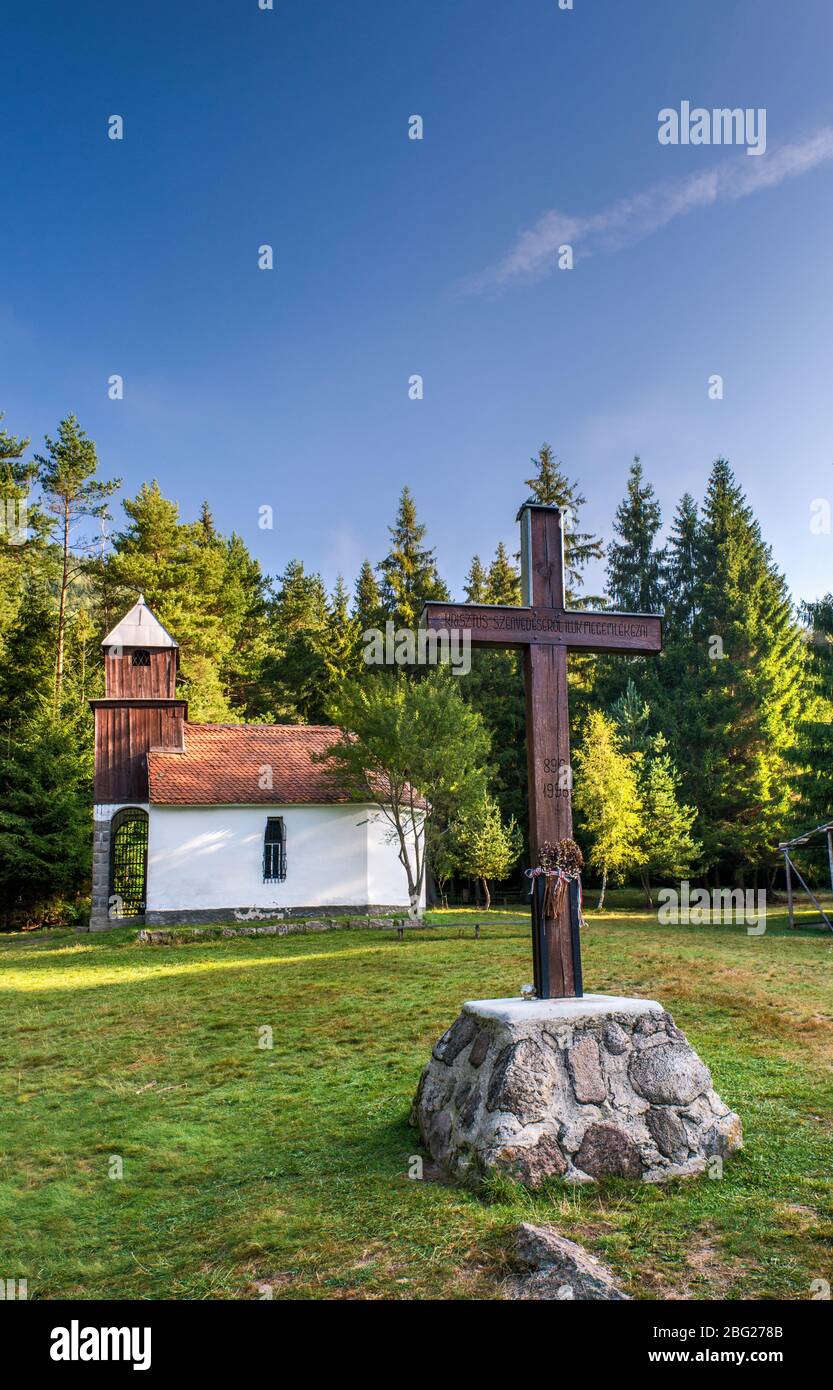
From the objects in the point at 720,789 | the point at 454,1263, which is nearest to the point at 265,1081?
the point at 454,1263

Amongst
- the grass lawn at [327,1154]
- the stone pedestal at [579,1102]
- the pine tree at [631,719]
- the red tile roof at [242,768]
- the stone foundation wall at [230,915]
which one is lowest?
the stone foundation wall at [230,915]

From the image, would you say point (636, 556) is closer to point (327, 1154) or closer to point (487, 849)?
point (487, 849)

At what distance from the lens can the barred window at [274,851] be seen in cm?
2181

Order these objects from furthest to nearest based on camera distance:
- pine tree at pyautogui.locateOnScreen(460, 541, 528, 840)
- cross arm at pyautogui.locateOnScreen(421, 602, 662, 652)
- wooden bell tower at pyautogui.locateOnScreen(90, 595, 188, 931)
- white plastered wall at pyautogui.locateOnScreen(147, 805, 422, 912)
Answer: pine tree at pyautogui.locateOnScreen(460, 541, 528, 840), wooden bell tower at pyautogui.locateOnScreen(90, 595, 188, 931), white plastered wall at pyautogui.locateOnScreen(147, 805, 422, 912), cross arm at pyautogui.locateOnScreen(421, 602, 662, 652)

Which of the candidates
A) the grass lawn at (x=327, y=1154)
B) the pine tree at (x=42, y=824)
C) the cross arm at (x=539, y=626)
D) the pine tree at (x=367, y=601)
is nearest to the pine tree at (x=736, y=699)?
the pine tree at (x=367, y=601)

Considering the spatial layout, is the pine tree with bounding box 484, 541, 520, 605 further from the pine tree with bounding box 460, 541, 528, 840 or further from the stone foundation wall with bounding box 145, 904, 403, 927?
the stone foundation wall with bounding box 145, 904, 403, 927

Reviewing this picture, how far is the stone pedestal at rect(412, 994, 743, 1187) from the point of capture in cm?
473

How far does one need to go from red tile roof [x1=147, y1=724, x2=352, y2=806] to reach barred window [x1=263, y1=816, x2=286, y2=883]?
2.11ft

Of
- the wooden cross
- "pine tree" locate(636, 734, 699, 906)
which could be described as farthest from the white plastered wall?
the wooden cross

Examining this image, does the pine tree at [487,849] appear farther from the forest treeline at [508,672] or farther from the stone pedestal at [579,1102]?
the stone pedestal at [579,1102]

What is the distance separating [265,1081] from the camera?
24.6ft
